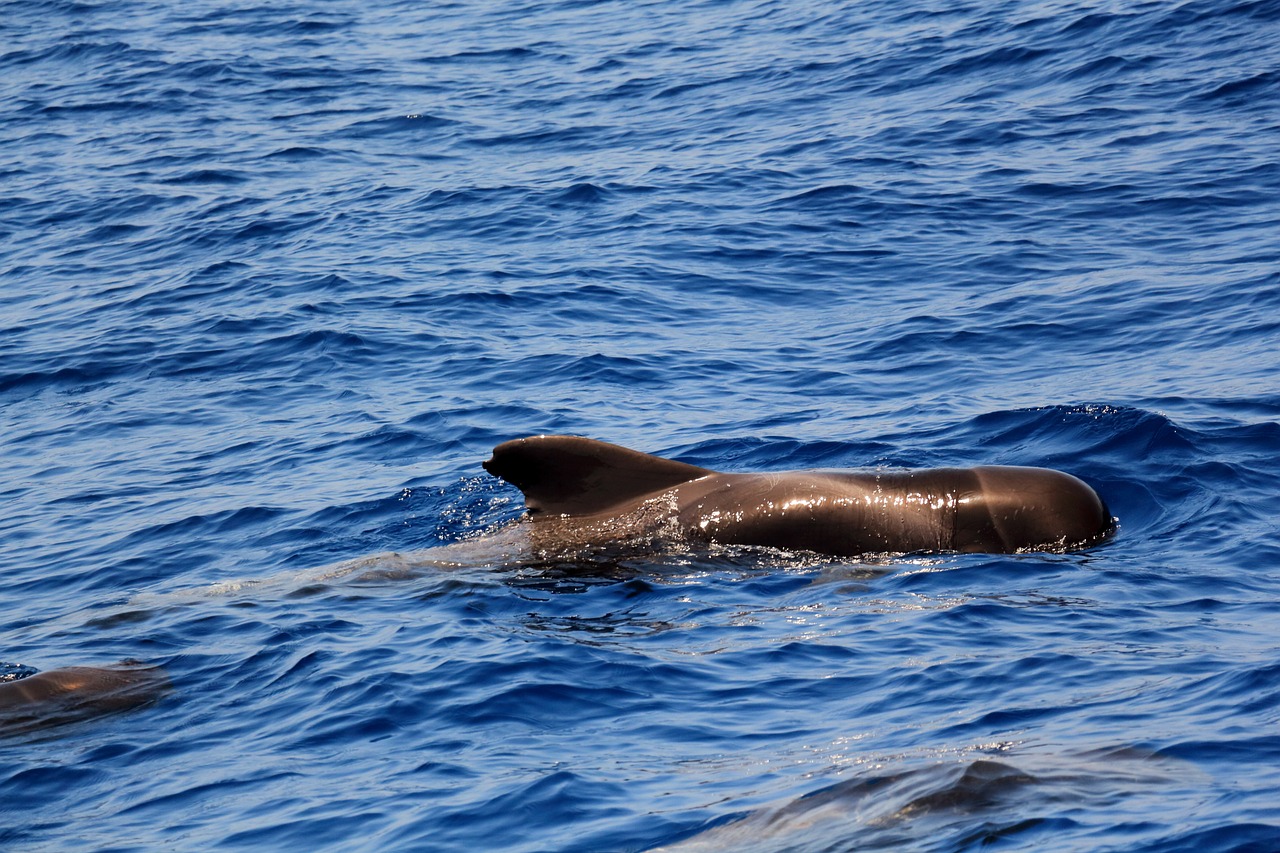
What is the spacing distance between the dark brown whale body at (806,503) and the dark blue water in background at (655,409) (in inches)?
9.3

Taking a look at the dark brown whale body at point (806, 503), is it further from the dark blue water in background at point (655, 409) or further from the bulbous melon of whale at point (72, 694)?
the bulbous melon of whale at point (72, 694)

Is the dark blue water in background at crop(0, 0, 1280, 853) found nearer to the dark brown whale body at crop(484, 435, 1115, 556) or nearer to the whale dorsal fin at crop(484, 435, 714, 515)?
the dark brown whale body at crop(484, 435, 1115, 556)

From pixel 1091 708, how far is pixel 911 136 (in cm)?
1750

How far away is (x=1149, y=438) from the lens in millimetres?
13086

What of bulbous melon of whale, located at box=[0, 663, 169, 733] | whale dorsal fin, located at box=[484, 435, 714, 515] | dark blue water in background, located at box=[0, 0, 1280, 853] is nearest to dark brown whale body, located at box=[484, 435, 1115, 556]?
whale dorsal fin, located at box=[484, 435, 714, 515]

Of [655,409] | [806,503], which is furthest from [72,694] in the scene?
[655,409]

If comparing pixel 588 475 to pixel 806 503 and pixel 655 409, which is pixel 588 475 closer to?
pixel 806 503

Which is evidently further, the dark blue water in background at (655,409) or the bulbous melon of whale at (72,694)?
the bulbous melon of whale at (72,694)

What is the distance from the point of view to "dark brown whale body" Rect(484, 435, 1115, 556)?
1101 cm

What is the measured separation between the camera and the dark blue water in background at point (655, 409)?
795cm

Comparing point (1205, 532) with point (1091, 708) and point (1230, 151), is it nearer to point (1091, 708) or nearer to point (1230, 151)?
point (1091, 708)

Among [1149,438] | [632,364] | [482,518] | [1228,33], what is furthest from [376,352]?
[1228,33]

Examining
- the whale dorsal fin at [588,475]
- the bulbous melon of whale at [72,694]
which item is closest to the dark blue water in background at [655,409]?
the bulbous melon of whale at [72,694]

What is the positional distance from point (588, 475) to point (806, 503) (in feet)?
5.51
